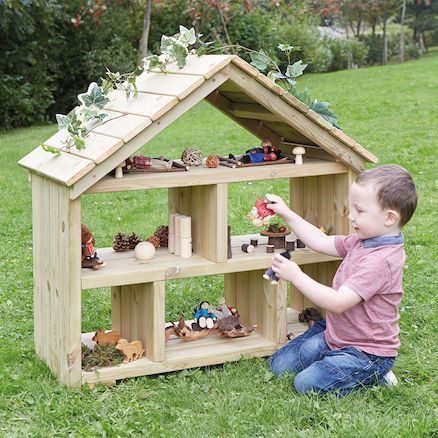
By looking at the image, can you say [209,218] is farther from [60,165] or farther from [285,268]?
[60,165]

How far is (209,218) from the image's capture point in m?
4.44

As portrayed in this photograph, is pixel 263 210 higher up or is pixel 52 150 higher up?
pixel 52 150

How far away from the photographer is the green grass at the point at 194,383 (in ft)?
12.2

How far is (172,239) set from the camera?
180 inches

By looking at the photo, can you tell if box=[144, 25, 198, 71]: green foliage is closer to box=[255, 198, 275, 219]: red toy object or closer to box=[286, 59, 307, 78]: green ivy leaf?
box=[286, 59, 307, 78]: green ivy leaf

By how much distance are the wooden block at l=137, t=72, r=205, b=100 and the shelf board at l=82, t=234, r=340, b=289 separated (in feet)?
2.75

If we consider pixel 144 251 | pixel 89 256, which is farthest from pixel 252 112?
pixel 89 256

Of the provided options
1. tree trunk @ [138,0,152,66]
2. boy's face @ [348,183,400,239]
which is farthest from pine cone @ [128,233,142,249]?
tree trunk @ [138,0,152,66]

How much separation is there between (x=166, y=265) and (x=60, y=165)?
70 cm

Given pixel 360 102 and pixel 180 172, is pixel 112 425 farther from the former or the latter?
pixel 360 102

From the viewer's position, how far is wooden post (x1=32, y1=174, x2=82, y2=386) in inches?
158

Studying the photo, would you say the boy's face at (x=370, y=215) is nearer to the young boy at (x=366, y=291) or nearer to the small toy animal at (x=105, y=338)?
the young boy at (x=366, y=291)

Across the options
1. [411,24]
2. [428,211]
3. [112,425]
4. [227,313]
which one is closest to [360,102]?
[428,211]

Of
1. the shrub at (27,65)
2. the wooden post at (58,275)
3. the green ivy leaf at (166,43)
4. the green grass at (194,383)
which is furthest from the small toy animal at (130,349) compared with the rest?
the shrub at (27,65)
